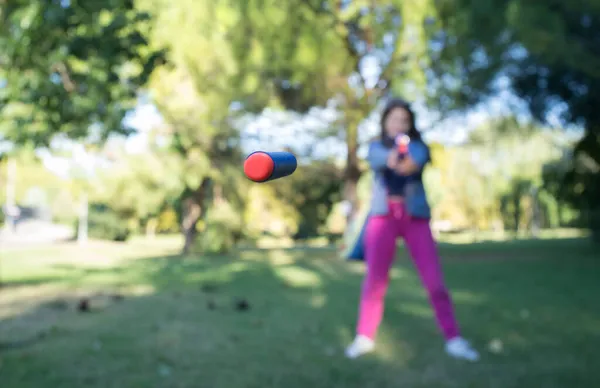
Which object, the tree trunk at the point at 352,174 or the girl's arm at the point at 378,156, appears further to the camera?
the tree trunk at the point at 352,174

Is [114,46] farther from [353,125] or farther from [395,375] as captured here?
[353,125]

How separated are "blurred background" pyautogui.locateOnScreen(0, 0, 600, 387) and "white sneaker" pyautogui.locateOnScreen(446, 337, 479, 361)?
114 millimetres

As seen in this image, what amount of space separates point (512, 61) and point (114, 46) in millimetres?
11322

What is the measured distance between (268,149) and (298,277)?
906 cm

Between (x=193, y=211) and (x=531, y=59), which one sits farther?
(x=193, y=211)

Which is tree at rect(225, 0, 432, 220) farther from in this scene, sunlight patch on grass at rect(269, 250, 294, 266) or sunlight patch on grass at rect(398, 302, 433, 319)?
sunlight patch on grass at rect(398, 302, 433, 319)

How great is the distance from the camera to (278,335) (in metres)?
4.79

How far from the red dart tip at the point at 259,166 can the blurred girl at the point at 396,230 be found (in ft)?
10.8

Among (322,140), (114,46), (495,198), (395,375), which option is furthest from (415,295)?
(495,198)

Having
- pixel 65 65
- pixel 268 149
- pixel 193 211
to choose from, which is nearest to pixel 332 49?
pixel 65 65

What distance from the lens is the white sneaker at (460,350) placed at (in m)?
3.93

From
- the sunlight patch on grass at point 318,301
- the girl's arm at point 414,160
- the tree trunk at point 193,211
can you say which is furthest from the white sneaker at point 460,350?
the tree trunk at point 193,211

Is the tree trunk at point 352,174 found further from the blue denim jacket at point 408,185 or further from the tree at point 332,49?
the blue denim jacket at point 408,185

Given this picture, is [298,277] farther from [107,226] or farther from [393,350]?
[107,226]
